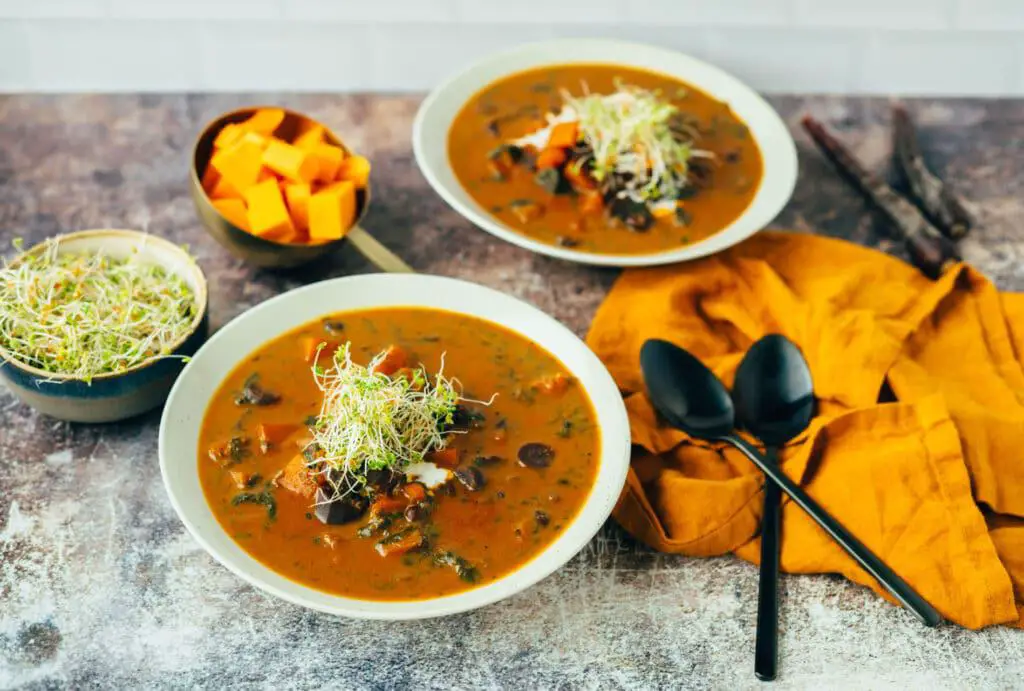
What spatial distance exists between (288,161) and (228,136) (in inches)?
10.0

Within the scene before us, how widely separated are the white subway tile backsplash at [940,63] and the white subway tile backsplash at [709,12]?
0.43 metres

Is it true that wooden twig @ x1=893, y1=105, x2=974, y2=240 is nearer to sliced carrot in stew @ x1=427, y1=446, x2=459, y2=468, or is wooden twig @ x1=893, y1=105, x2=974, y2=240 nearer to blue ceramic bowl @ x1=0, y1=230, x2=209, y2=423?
sliced carrot in stew @ x1=427, y1=446, x2=459, y2=468

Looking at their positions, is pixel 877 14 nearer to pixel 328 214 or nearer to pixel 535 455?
pixel 328 214

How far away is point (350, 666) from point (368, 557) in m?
0.24

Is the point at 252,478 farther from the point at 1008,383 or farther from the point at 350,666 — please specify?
the point at 1008,383

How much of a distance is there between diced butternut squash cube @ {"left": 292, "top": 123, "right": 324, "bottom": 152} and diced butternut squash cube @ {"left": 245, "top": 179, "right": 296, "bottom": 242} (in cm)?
19

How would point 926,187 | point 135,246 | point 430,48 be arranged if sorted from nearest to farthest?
point 135,246, point 926,187, point 430,48

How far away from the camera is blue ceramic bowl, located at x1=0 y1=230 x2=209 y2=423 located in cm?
260

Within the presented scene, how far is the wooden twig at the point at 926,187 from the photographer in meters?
3.53

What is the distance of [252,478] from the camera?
247cm

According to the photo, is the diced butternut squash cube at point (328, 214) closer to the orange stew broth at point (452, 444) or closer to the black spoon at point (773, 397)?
the orange stew broth at point (452, 444)

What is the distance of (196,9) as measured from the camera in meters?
4.04

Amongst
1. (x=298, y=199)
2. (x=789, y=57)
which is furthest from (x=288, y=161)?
(x=789, y=57)

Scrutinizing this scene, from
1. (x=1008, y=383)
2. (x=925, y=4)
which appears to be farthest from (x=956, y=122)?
(x=1008, y=383)
